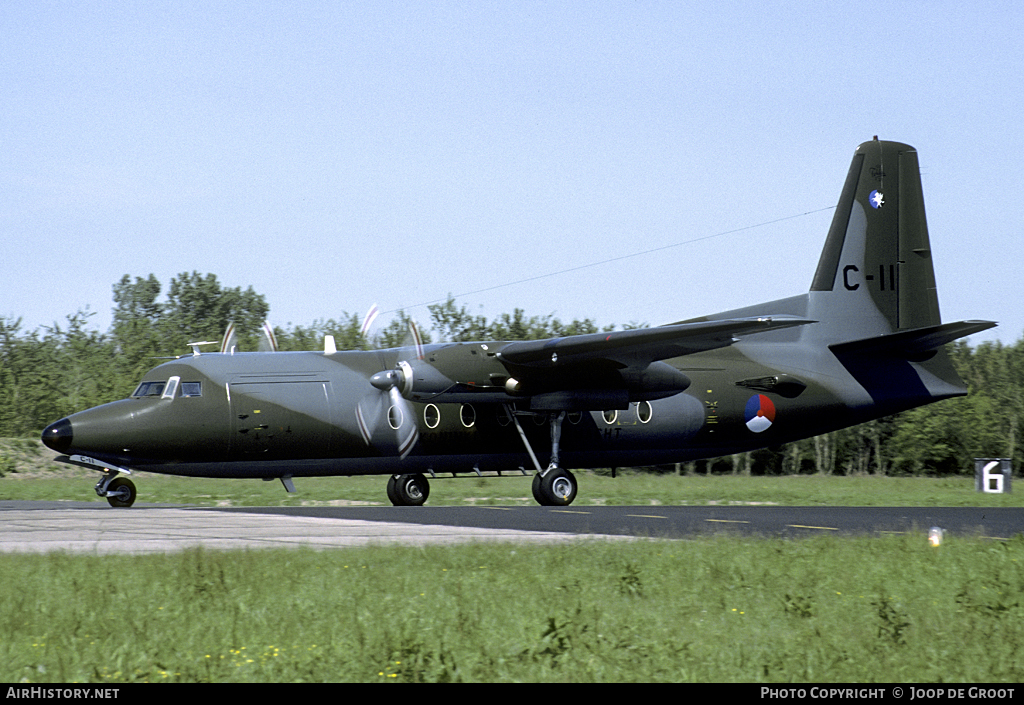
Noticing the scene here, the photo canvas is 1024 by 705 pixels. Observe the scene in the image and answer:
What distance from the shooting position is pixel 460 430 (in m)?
26.0

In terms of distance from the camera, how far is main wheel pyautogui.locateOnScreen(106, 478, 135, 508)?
24.6 m

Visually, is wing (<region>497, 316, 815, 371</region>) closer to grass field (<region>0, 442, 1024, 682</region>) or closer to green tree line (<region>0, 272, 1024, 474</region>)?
grass field (<region>0, 442, 1024, 682</region>)

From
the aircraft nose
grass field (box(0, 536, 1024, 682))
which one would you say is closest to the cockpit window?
the aircraft nose

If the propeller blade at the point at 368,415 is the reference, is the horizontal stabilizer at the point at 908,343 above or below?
above

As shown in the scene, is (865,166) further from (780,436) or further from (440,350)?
(440,350)

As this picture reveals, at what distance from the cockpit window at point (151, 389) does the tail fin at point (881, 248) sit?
1818 centimetres

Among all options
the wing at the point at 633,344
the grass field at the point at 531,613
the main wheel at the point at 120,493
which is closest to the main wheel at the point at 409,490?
the wing at the point at 633,344

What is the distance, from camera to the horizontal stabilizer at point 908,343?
2652 centimetres

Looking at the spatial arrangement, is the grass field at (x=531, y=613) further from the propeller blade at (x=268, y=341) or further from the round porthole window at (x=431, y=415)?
the propeller blade at (x=268, y=341)

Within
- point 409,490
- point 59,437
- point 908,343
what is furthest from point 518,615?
point 908,343

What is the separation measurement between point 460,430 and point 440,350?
253 cm

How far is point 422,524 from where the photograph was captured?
65.0 ft

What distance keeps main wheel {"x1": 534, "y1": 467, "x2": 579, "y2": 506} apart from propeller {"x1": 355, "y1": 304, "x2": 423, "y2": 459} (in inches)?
136

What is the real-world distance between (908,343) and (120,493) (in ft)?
67.8
